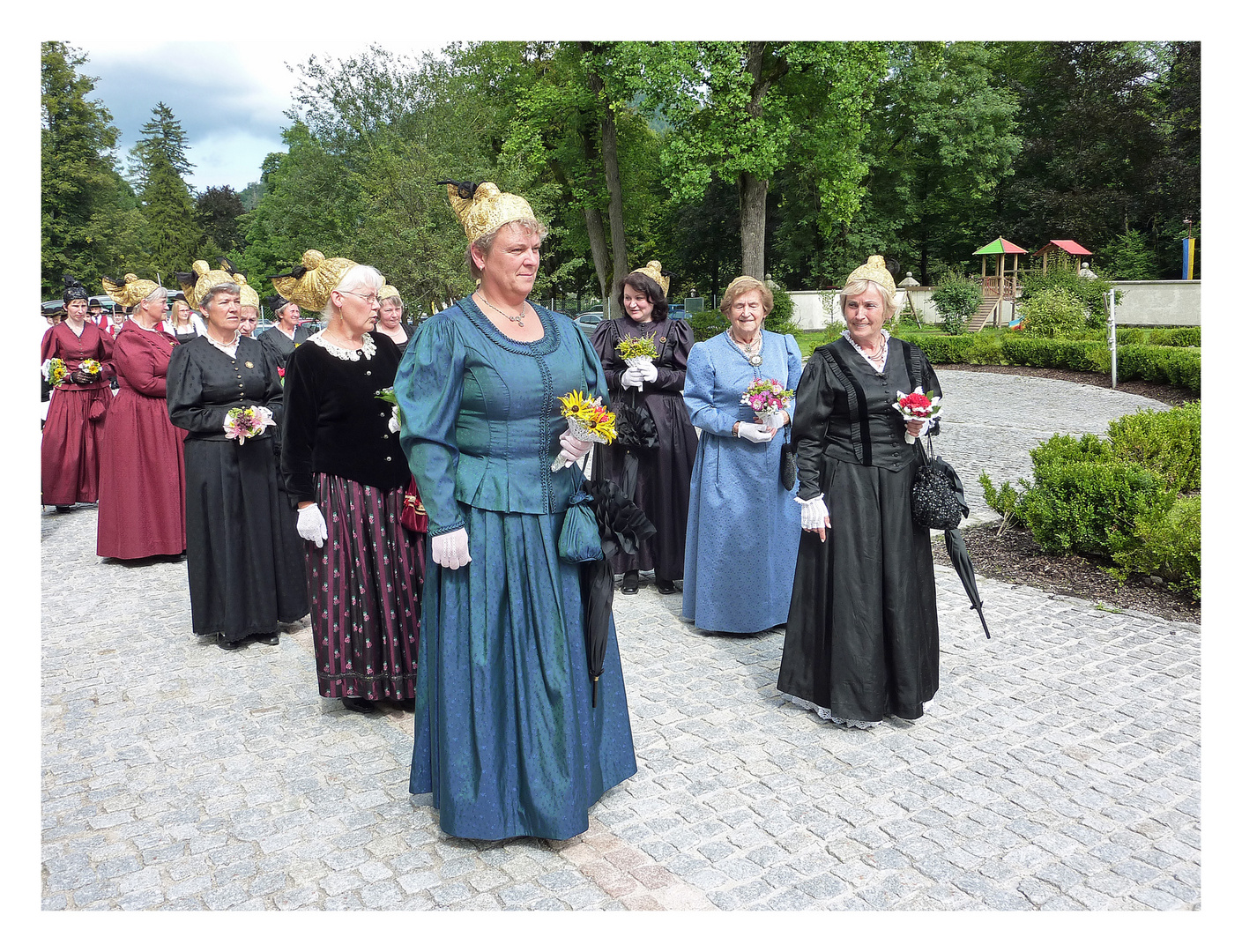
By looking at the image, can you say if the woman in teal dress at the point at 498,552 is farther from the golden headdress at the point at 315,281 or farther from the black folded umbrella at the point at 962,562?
the black folded umbrella at the point at 962,562

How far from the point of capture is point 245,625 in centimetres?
605

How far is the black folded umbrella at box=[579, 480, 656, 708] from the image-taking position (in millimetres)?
3637

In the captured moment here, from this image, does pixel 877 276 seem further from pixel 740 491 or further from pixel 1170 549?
pixel 1170 549

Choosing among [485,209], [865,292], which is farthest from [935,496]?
[485,209]

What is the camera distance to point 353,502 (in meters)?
4.77

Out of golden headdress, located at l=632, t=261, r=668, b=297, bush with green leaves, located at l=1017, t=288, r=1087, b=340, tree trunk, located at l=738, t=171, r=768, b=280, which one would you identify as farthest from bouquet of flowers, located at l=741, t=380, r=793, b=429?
tree trunk, located at l=738, t=171, r=768, b=280

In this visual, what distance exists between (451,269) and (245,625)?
56.3ft

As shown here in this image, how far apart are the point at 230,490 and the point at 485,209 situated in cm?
352

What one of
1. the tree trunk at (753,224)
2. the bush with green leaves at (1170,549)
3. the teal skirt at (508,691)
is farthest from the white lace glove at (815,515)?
the tree trunk at (753,224)

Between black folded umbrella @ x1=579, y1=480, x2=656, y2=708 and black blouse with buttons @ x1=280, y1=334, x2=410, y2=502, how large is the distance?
1.43 metres

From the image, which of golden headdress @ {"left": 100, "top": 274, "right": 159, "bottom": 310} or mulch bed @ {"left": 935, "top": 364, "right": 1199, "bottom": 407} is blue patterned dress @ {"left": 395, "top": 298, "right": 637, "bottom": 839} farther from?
mulch bed @ {"left": 935, "top": 364, "right": 1199, "bottom": 407}

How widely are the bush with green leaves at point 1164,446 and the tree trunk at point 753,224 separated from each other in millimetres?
17031

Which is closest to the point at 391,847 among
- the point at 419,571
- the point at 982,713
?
the point at 419,571

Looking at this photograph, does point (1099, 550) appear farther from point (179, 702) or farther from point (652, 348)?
point (179, 702)
